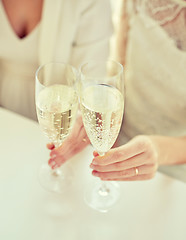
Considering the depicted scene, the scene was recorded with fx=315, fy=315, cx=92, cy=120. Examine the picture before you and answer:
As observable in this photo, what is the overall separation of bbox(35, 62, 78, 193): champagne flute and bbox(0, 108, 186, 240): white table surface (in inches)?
6.5

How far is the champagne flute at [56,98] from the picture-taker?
703 mm

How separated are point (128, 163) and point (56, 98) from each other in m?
0.25

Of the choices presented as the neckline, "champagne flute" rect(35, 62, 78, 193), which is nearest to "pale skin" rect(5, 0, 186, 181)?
"champagne flute" rect(35, 62, 78, 193)

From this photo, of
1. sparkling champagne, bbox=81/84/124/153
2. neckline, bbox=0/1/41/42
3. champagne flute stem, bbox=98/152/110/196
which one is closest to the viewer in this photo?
sparkling champagne, bbox=81/84/124/153

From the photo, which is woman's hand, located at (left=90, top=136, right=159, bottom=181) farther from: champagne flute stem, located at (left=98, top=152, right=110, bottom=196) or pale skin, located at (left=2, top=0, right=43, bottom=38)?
pale skin, located at (left=2, top=0, right=43, bottom=38)

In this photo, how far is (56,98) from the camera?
2.38ft

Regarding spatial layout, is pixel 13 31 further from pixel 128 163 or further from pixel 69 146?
pixel 128 163

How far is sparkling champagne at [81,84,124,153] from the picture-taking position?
666mm

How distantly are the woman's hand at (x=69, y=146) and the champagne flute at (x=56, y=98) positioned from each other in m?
0.10

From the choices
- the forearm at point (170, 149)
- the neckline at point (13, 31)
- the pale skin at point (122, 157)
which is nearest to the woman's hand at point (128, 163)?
the pale skin at point (122, 157)

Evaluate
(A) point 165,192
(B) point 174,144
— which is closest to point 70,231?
(A) point 165,192

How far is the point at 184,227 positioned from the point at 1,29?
40.2 inches

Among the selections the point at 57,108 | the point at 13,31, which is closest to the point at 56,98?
the point at 57,108

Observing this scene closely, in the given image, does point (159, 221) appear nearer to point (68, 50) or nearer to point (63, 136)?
point (63, 136)
